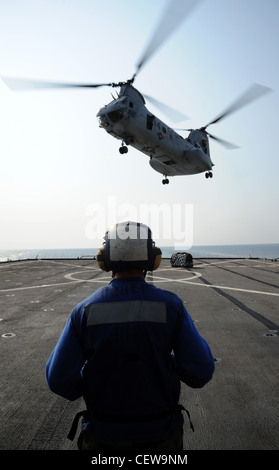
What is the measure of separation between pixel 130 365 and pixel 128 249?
901 millimetres

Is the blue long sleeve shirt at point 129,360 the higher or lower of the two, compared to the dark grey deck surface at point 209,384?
higher

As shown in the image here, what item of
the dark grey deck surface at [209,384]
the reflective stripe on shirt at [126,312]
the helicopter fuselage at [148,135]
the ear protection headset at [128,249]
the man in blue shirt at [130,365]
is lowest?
the dark grey deck surface at [209,384]

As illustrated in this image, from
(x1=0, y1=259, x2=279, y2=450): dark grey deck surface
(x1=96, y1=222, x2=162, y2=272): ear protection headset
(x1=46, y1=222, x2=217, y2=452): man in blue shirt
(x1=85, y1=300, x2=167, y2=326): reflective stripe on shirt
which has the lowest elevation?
(x1=0, y1=259, x2=279, y2=450): dark grey deck surface

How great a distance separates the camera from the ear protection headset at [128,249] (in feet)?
8.04

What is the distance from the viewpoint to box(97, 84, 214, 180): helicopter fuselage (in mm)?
19203

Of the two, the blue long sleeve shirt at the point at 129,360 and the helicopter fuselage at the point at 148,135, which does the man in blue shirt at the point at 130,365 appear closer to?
the blue long sleeve shirt at the point at 129,360

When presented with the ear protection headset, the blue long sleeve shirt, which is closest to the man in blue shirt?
the blue long sleeve shirt

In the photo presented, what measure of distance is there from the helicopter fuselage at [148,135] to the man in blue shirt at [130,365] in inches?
739

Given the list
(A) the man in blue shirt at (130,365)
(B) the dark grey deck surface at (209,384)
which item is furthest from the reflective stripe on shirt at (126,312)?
(B) the dark grey deck surface at (209,384)

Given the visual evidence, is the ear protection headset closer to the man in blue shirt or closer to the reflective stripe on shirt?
the man in blue shirt

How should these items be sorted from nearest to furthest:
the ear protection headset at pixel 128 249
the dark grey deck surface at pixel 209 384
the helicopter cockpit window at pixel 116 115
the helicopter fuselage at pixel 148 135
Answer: the ear protection headset at pixel 128 249 → the dark grey deck surface at pixel 209 384 → the helicopter cockpit window at pixel 116 115 → the helicopter fuselage at pixel 148 135

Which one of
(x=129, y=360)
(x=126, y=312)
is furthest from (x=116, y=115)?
(x=129, y=360)

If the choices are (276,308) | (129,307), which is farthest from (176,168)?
(129,307)

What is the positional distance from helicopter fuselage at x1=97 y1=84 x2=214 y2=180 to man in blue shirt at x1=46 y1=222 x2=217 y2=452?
1877 cm
